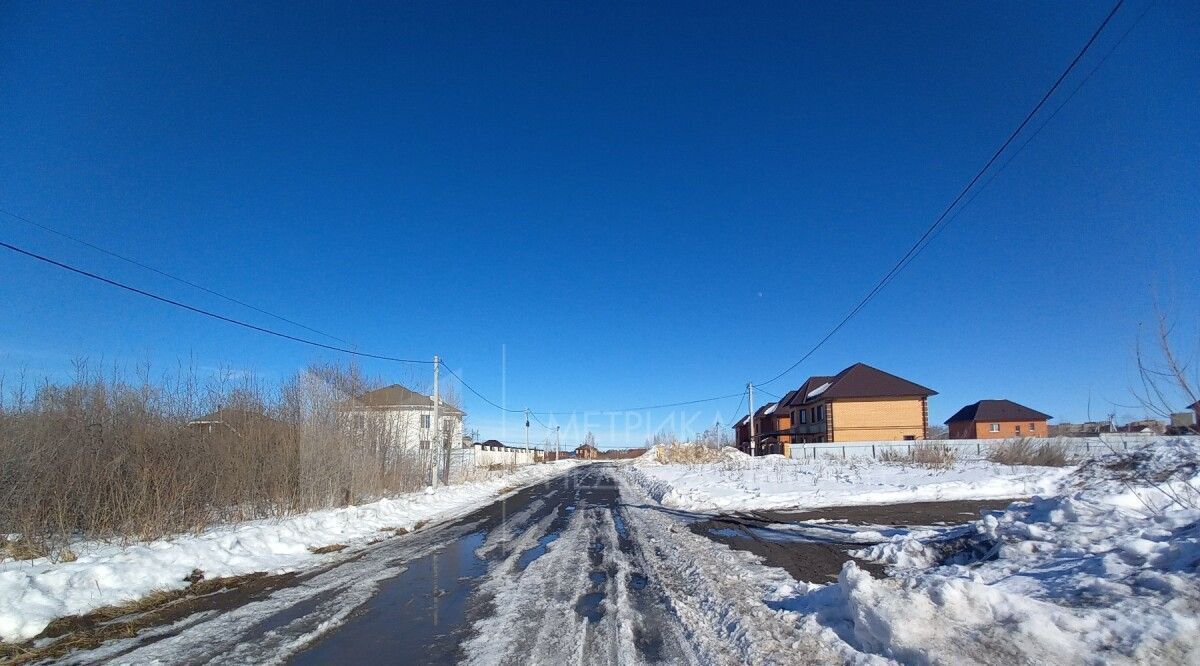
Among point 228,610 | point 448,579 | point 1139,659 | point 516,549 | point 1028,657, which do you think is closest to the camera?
point 1139,659

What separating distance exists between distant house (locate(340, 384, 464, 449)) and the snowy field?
15.9 meters

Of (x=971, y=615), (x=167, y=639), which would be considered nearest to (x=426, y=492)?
(x=167, y=639)

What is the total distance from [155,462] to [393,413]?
12.1m

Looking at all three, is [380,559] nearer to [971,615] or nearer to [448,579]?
[448,579]

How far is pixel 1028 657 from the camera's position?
13.4 ft

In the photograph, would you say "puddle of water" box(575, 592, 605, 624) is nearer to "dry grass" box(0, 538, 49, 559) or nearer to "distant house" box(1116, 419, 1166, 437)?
"distant house" box(1116, 419, 1166, 437)

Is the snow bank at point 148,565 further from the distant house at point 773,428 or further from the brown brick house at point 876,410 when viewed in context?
the distant house at point 773,428

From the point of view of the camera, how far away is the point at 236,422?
16297 mm

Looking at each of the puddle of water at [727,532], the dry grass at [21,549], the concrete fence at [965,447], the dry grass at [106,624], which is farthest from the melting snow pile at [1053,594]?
the concrete fence at [965,447]

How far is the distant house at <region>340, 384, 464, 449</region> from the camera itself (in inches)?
874

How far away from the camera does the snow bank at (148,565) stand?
7156 millimetres

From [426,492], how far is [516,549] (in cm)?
1475

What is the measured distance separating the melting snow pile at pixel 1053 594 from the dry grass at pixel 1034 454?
871 inches

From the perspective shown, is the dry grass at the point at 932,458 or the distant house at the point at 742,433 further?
the distant house at the point at 742,433
